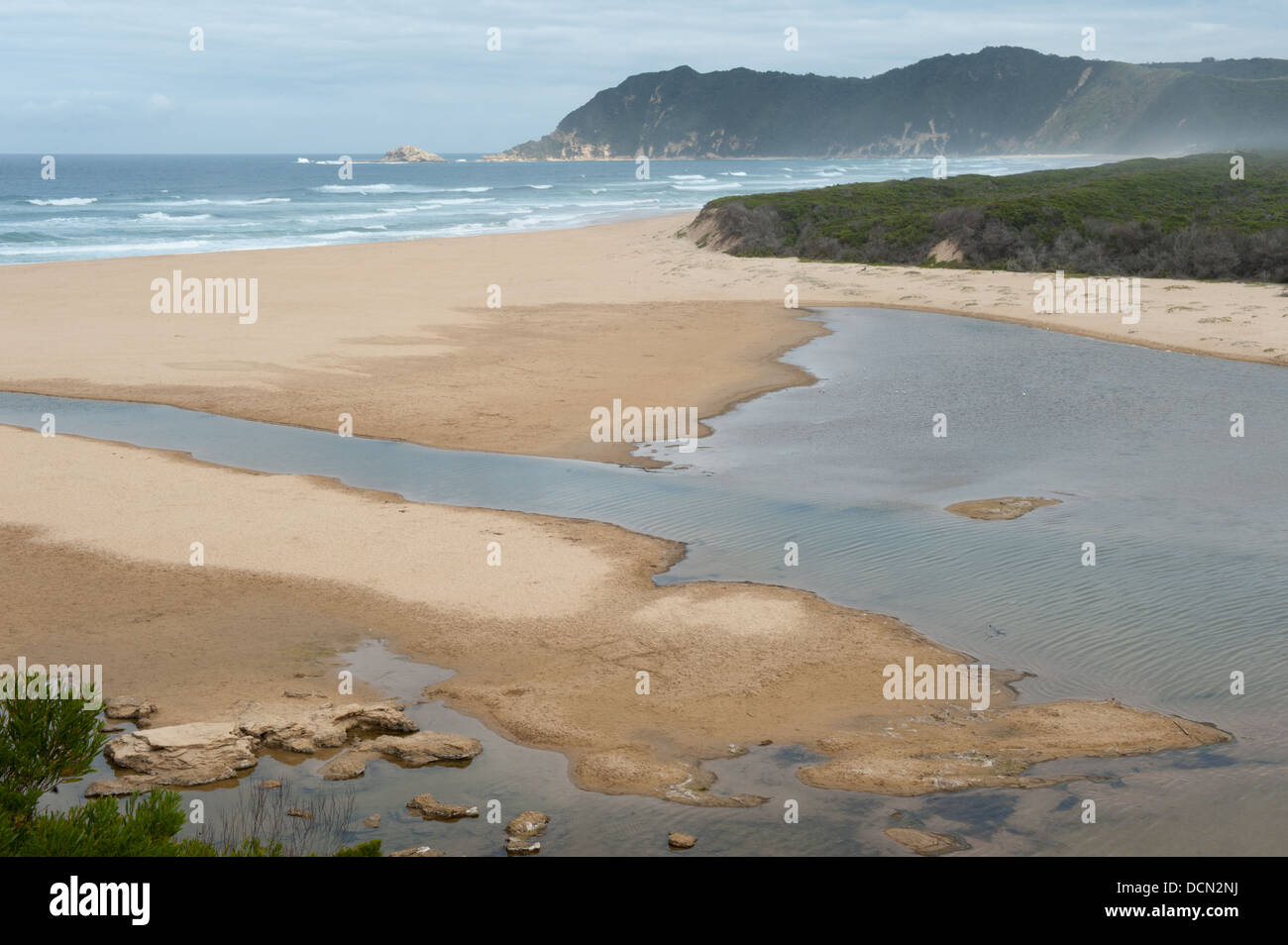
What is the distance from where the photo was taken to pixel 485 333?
90.0 ft

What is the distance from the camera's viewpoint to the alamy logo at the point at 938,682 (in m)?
9.23

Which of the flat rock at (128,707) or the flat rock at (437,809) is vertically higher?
the flat rock at (128,707)

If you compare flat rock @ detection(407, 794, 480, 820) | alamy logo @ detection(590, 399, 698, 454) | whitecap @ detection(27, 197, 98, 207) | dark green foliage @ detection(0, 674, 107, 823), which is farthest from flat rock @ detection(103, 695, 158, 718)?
whitecap @ detection(27, 197, 98, 207)

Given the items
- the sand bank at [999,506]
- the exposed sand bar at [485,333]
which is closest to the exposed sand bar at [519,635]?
the sand bank at [999,506]

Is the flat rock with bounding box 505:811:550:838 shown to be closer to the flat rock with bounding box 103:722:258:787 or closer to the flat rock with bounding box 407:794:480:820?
the flat rock with bounding box 407:794:480:820

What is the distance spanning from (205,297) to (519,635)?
27808 millimetres

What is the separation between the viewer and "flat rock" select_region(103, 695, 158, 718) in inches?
344

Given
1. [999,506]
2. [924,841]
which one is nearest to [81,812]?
[924,841]

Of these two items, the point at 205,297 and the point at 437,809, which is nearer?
the point at 437,809

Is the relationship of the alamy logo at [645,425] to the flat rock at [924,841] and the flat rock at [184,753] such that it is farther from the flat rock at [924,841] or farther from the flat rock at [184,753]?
the flat rock at [924,841]

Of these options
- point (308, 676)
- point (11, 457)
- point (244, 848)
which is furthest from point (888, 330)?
point (244, 848)

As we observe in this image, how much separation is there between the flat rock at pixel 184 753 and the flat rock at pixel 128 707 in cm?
47
